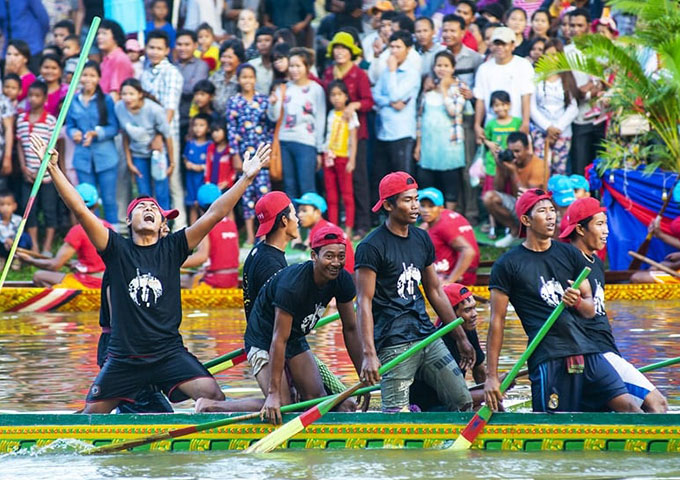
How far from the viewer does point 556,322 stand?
912 centimetres

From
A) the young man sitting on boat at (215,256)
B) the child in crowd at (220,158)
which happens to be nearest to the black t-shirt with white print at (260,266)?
the young man sitting on boat at (215,256)

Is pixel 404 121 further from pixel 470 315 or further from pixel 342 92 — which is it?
pixel 470 315

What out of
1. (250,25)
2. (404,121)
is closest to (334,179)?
(404,121)

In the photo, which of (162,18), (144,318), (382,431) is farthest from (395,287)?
(162,18)

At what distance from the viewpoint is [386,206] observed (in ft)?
31.1

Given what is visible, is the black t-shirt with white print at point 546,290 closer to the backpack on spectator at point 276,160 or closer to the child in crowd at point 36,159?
the backpack on spectator at point 276,160

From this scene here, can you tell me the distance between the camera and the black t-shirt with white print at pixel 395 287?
9281 millimetres

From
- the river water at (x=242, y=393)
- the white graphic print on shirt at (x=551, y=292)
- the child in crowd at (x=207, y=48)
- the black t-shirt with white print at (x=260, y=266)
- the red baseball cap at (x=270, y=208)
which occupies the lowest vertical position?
the river water at (x=242, y=393)

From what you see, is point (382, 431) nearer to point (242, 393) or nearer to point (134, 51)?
point (242, 393)

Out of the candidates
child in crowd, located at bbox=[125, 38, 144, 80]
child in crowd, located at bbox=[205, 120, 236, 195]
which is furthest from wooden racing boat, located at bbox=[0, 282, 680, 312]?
child in crowd, located at bbox=[125, 38, 144, 80]

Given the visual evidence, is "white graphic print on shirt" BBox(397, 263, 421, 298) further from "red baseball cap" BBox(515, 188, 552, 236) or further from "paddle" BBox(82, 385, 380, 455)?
"red baseball cap" BBox(515, 188, 552, 236)

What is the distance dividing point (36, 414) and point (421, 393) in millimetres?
2539

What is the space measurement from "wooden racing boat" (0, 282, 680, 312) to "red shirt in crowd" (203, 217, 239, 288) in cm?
18

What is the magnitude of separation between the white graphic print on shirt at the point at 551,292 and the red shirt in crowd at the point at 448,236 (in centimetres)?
568
